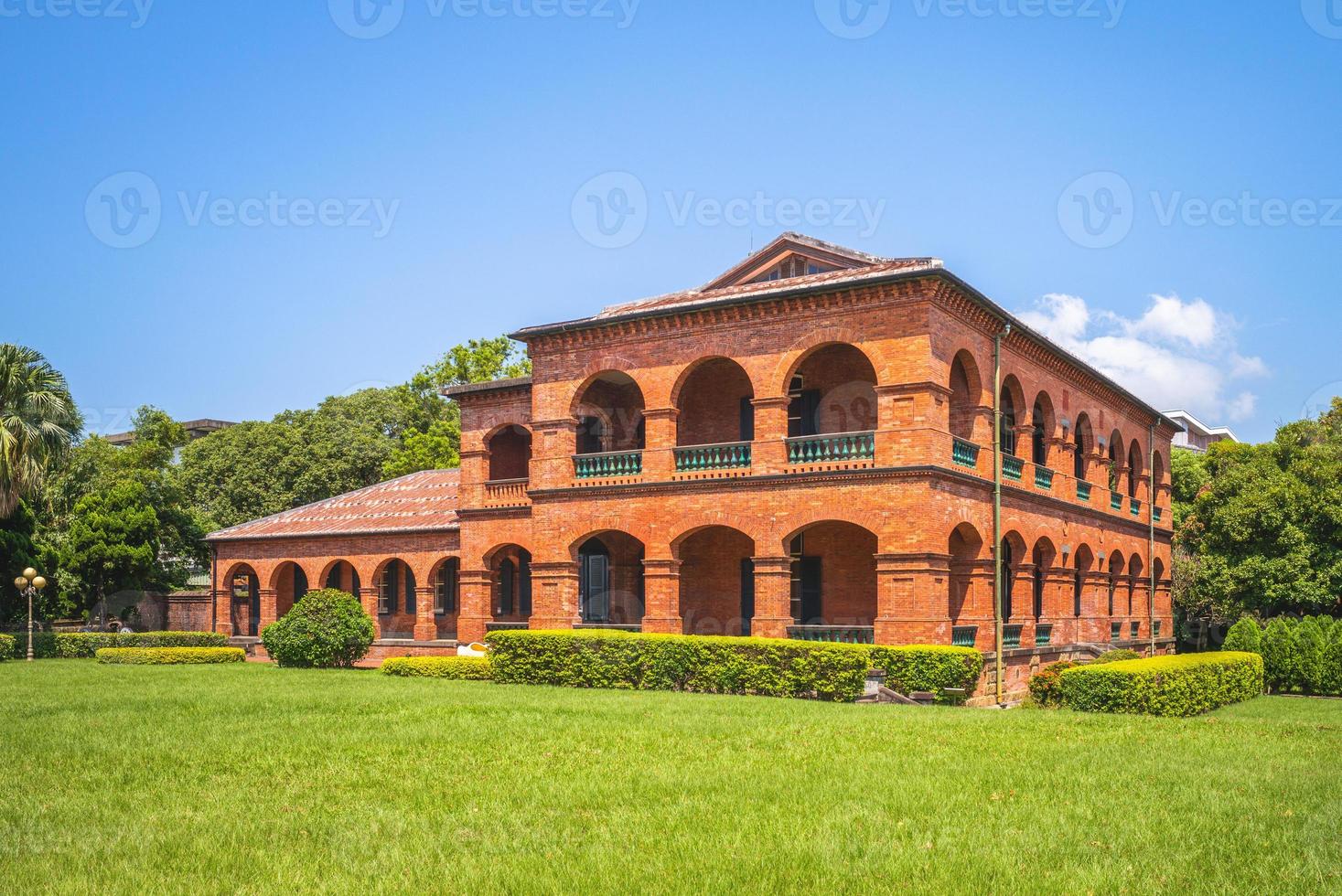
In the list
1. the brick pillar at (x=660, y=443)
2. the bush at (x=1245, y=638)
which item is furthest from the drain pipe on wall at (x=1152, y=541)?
the brick pillar at (x=660, y=443)

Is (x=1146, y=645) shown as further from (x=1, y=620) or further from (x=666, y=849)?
(x=1, y=620)

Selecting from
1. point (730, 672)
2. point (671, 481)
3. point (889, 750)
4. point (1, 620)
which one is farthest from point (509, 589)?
point (889, 750)

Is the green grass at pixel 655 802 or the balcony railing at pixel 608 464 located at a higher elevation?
the balcony railing at pixel 608 464

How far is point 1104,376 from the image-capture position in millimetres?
31438

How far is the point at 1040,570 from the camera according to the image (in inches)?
1184

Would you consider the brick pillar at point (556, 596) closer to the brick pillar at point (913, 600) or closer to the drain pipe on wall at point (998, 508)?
the brick pillar at point (913, 600)

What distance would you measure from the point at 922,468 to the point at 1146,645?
16.9m

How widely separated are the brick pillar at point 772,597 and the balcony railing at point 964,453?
3.86m

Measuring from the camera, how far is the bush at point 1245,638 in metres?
27.7

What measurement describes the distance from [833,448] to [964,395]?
145 inches

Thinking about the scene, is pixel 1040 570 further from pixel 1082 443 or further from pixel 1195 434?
pixel 1195 434

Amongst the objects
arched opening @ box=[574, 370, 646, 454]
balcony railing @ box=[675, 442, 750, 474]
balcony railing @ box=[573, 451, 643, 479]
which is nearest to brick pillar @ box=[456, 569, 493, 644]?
arched opening @ box=[574, 370, 646, 454]

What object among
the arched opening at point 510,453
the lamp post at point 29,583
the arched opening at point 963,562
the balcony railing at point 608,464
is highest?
the arched opening at point 510,453

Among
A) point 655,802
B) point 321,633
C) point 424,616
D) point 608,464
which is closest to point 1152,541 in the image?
point 608,464
